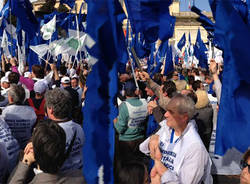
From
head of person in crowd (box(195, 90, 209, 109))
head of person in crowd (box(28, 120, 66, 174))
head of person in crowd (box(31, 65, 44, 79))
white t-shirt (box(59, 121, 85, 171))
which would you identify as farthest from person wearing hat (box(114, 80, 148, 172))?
head of person in crowd (box(31, 65, 44, 79))

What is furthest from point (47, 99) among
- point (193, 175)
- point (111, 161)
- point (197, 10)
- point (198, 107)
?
point (198, 107)

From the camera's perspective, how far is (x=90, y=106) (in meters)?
2.69

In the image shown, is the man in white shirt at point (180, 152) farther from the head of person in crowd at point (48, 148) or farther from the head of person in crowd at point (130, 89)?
the head of person in crowd at point (130, 89)

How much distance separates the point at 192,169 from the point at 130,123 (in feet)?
7.55

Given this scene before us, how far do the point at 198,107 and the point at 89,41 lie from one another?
9.62 ft

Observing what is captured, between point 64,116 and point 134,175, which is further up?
point 64,116

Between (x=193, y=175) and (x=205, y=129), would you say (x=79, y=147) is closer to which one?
(x=193, y=175)

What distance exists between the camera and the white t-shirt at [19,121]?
12.7 ft

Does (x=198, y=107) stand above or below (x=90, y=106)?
below

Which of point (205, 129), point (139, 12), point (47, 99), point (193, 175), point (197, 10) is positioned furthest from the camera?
point (139, 12)

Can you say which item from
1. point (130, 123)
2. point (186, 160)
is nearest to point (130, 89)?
point (130, 123)

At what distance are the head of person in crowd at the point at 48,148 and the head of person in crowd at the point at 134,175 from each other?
25.8 inches

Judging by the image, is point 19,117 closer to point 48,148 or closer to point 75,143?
point 75,143

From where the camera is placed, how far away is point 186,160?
2611mm
